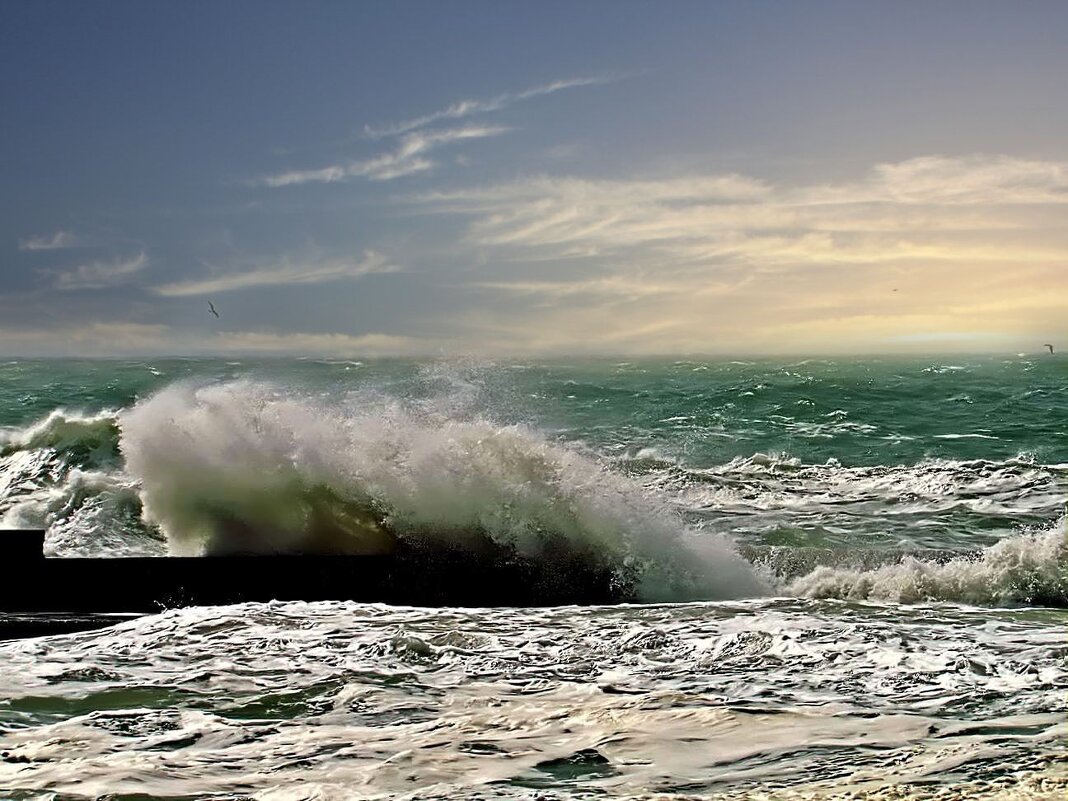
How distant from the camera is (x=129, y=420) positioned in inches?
374

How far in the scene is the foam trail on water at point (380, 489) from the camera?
26.2ft

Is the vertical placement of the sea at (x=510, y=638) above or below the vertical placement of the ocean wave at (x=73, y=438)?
below

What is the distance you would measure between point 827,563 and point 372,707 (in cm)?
410

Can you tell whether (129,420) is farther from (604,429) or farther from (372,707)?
(604,429)

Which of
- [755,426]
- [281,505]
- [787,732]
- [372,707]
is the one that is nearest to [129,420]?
[281,505]

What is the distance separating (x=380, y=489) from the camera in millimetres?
8516

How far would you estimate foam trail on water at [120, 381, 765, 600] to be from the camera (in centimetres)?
798

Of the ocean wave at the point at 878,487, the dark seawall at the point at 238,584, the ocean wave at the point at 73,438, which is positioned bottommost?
the ocean wave at the point at 878,487

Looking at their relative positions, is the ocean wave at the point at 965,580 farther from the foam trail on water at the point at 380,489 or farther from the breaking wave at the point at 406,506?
the foam trail on water at the point at 380,489

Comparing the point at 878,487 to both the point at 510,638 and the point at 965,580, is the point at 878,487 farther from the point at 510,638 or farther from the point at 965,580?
the point at 510,638

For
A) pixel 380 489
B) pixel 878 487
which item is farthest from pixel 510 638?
pixel 878 487

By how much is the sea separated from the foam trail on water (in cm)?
3

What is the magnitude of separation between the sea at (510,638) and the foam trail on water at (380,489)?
0.08ft

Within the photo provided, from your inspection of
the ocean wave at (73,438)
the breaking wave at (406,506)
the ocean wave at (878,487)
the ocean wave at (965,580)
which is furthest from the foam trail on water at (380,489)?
the ocean wave at (878,487)
